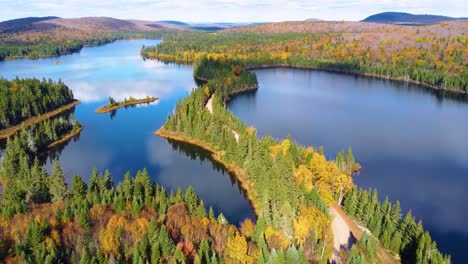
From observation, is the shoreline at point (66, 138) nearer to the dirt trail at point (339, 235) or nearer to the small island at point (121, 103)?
the small island at point (121, 103)

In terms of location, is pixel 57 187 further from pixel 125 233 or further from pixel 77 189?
pixel 125 233

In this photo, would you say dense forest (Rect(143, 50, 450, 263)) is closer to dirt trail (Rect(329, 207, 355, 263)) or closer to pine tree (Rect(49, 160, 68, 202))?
dirt trail (Rect(329, 207, 355, 263))

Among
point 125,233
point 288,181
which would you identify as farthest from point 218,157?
point 125,233

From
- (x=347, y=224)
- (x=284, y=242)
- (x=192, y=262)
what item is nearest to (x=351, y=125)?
(x=347, y=224)

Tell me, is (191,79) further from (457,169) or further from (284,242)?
(284,242)

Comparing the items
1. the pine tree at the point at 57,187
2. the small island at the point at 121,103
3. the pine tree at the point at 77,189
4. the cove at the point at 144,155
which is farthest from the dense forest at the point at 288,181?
the small island at the point at 121,103

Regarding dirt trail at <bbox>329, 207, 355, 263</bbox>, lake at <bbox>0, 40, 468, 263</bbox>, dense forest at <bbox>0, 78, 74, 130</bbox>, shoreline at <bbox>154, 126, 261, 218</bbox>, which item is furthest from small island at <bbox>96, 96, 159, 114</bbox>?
dirt trail at <bbox>329, 207, 355, 263</bbox>
